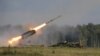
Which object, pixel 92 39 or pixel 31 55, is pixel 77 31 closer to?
pixel 92 39

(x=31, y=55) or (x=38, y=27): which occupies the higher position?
(x=38, y=27)

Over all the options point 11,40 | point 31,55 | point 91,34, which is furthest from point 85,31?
point 31,55

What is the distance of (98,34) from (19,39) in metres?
90.8

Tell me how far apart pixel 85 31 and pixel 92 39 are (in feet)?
27.6

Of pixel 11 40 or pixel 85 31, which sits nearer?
pixel 11 40

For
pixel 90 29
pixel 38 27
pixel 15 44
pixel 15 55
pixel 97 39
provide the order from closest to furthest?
1. pixel 15 55
2. pixel 38 27
3. pixel 15 44
4. pixel 97 39
5. pixel 90 29

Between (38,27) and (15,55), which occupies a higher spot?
(38,27)

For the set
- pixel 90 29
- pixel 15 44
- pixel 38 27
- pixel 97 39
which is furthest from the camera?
pixel 90 29

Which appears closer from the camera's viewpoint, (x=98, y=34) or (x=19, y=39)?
(x=19, y=39)

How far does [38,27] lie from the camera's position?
245ft

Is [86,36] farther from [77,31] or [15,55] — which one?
[15,55]

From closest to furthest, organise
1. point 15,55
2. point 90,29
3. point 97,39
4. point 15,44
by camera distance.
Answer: point 15,55, point 15,44, point 97,39, point 90,29

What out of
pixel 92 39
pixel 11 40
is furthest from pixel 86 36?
pixel 11 40

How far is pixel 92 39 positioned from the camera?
157 meters
